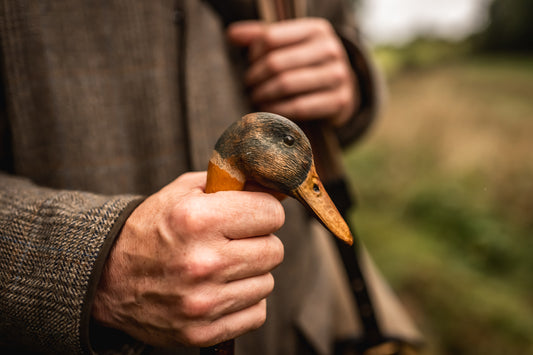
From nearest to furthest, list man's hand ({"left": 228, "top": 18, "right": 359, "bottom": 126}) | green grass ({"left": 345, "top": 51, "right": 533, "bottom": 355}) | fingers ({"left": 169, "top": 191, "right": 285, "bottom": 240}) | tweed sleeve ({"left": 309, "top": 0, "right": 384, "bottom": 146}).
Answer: fingers ({"left": 169, "top": 191, "right": 285, "bottom": 240}), man's hand ({"left": 228, "top": 18, "right": 359, "bottom": 126}), tweed sleeve ({"left": 309, "top": 0, "right": 384, "bottom": 146}), green grass ({"left": 345, "top": 51, "right": 533, "bottom": 355})

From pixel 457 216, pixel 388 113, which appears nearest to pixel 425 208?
pixel 457 216

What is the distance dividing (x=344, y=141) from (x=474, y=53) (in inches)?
171

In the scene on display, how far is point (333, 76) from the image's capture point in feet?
2.97

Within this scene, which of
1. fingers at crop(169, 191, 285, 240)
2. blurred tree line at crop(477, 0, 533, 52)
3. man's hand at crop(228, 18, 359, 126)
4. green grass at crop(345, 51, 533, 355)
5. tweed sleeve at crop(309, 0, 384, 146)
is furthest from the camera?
blurred tree line at crop(477, 0, 533, 52)

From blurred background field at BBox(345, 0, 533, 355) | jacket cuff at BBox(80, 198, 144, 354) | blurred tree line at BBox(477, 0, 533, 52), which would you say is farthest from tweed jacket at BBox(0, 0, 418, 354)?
blurred tree line at BBox(477, 0, 533, 52)

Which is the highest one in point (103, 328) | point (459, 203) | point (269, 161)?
point (269, 161)

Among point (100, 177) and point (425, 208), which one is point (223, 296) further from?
point (425, 208)

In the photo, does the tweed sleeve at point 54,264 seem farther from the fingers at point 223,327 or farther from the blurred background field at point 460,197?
the blurred background field at point 460,197

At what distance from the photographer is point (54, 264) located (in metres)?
0.52

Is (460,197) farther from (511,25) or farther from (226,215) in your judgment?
(226,215)

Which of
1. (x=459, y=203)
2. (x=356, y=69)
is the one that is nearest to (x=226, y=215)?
(x=356, y=69)

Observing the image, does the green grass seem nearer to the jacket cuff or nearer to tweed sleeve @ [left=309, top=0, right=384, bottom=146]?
tweed sleeve @ [left=309, top=0, right=384, bottom=146]

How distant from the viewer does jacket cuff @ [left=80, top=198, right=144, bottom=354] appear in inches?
19.8

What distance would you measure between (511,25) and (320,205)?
434 cm
